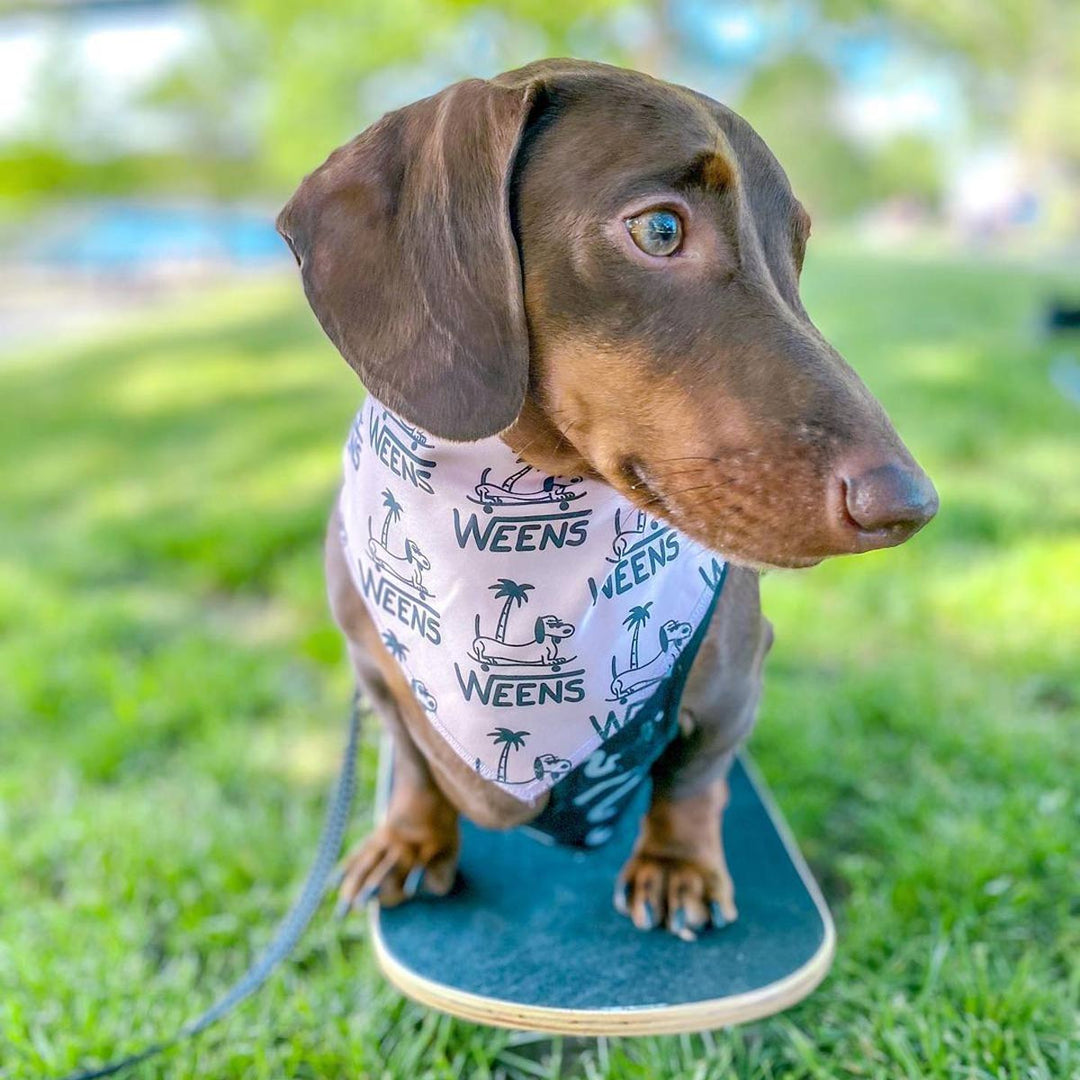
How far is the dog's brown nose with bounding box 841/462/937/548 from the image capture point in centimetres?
109

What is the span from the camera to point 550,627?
153cm

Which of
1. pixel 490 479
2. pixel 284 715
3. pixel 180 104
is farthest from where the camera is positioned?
pixel 180 104

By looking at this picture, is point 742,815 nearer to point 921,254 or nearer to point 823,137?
point 921,254

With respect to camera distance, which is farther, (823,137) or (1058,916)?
(823,137)

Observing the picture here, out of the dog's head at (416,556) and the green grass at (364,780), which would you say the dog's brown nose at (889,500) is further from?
the green grass at (364,780)

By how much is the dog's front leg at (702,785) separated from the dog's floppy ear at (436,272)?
1.91ft

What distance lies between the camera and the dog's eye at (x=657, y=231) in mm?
1259

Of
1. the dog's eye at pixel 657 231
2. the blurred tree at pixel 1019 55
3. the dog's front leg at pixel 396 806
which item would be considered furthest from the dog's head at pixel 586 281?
the blurred tree at pixel 1019 55

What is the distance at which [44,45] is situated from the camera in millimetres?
24141

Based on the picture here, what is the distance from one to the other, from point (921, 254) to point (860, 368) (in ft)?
51.0

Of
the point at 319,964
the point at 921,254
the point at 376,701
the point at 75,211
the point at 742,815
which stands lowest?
the point at 75,211

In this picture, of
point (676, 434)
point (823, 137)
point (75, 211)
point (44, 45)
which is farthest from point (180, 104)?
point (676, 434)

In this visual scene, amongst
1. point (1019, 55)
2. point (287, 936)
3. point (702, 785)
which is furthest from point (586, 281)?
point (1019, 55)

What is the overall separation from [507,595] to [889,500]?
1.99 feet
